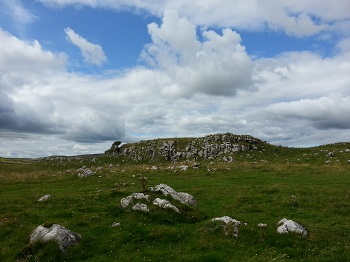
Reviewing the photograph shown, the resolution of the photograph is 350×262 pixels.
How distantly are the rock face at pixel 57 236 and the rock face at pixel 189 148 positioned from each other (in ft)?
197

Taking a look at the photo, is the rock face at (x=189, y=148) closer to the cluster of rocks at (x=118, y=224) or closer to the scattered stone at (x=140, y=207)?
the cluster of rocks at (x=118, y=224)

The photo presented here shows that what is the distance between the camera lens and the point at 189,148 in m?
87.6

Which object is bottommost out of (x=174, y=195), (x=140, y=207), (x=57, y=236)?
(x=57, y=236)

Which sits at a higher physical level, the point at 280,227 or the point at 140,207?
the point at 140,207

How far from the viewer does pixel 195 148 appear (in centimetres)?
8631

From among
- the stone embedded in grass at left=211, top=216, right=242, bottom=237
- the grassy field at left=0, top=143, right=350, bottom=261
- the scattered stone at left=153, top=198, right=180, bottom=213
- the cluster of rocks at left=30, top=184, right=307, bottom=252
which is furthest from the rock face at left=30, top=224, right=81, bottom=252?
the stone embedded in grass at left=211, top=216, right=242, bottom=237

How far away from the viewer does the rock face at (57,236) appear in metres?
16.9

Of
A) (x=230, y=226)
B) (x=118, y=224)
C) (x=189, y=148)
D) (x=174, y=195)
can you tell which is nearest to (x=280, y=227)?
(x=230, y=226)

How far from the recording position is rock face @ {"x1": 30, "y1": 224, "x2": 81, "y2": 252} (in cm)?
1688

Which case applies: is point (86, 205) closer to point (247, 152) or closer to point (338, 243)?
point (338, 243)

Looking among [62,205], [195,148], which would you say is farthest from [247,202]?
[195,148]

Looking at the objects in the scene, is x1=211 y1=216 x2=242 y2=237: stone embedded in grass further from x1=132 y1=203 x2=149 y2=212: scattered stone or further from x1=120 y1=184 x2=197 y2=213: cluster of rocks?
x1=132 y1=203 x2=149 y2=212: scattered stone

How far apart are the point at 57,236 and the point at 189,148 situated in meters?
71.3

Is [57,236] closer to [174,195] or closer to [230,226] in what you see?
[174,195]
